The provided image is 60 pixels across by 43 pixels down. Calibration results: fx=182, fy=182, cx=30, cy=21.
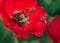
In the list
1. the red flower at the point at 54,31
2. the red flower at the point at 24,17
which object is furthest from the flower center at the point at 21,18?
the red flower at the point at 54,31

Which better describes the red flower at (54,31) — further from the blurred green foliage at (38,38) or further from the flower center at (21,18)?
the flower center at (21,18)

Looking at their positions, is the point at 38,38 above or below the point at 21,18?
below

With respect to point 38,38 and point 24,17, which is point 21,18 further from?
point 38,38

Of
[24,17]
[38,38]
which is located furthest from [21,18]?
[38,38]

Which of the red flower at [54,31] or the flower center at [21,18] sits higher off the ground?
the flower center at [21,18]

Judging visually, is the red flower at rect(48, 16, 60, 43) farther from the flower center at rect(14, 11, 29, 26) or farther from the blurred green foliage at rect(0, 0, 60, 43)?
the flower center at rect(14, 11, 29, 26)

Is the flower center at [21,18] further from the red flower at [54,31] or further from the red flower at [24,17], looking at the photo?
the red flower at [54,31]
